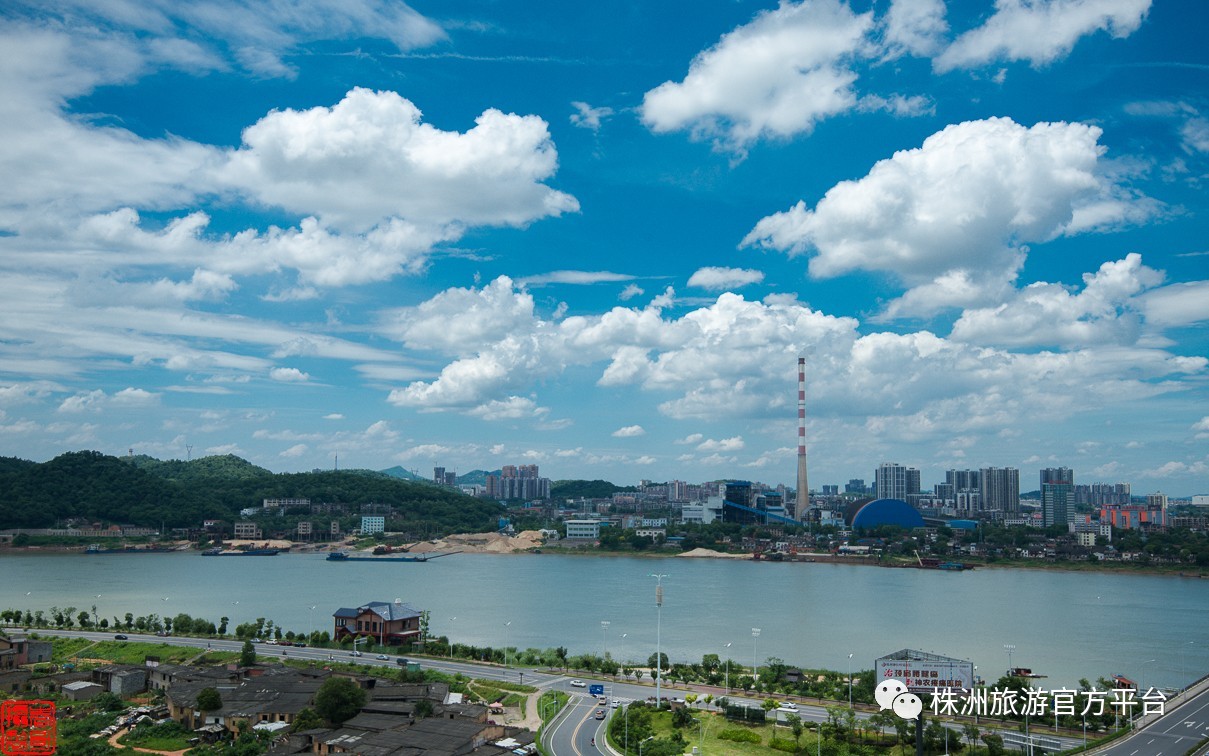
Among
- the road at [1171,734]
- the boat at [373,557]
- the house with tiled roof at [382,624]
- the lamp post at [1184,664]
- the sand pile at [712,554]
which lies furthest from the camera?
the sand pile at [712,554]

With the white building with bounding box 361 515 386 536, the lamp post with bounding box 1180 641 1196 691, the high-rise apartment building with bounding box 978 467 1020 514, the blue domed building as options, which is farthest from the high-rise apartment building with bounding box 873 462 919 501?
the lamp post with bounding box 1180 641 1196 691

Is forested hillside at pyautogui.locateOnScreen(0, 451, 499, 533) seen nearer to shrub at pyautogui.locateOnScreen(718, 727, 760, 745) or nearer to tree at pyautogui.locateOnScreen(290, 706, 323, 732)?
tree at pyautogui.locateOnScreen(290, 706, 323, 732)

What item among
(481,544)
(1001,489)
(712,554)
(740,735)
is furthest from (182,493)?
(1001,489)

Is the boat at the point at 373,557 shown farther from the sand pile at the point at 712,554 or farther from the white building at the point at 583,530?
the sand pile at the point at 712,554

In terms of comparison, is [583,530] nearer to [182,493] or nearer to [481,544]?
[481,544]

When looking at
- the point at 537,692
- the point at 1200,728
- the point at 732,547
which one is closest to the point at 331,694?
the point at 537,692

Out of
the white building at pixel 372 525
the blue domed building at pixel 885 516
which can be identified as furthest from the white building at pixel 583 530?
the blue domed building at pixel 885 516
